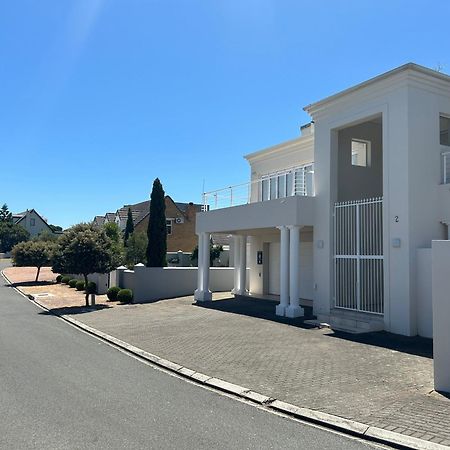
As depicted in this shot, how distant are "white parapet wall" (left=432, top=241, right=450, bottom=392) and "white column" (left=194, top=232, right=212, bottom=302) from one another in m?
13.8

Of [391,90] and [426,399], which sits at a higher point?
[391,90]

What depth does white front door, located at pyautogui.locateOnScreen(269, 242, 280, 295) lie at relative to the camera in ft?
71.1

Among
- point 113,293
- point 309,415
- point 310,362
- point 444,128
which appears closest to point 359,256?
point 444,128

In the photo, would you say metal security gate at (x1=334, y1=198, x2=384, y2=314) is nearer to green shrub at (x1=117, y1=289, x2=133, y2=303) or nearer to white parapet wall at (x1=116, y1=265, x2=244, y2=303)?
white parapet wall at (x1=116, y1=265, x2=244, y2=303)

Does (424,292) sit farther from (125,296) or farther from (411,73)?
(125,296)

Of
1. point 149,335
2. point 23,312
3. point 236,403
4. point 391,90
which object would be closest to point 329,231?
point 391,90

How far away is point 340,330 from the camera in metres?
12.7

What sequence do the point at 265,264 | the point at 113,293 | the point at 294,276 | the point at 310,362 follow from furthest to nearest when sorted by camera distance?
the point at 113,293, the point at 265,264, the point at 294,276, the point at 310,362

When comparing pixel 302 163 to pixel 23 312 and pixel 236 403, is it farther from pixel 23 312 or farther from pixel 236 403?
pixel 236 403

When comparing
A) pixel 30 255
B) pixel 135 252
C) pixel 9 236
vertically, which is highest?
pixel 9 236

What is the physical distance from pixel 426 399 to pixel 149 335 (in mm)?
7545

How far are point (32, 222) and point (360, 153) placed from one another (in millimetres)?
93593

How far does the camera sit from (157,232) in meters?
24.4

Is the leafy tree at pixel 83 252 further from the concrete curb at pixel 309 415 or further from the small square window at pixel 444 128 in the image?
the small square window at pixel 444 128
